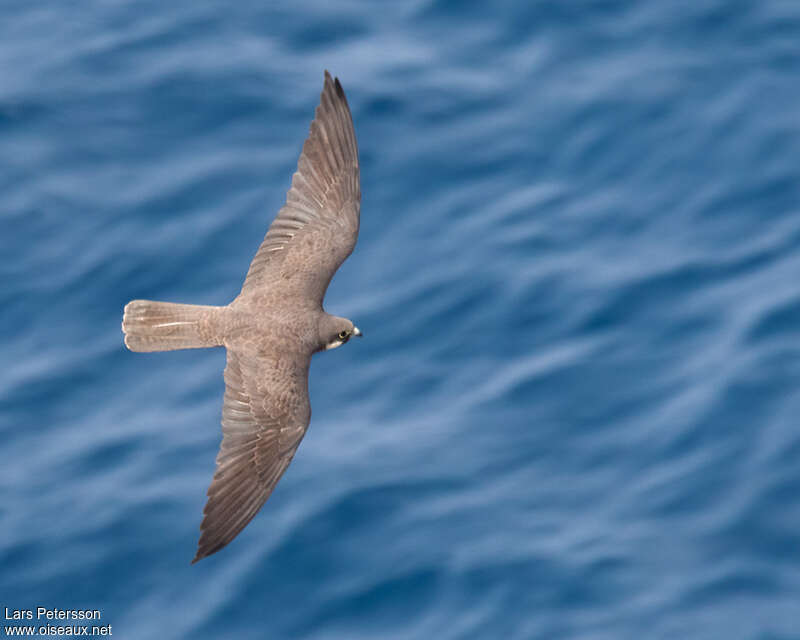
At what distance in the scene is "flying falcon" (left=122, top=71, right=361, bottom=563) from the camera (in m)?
11.2

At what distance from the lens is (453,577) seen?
14.0 m

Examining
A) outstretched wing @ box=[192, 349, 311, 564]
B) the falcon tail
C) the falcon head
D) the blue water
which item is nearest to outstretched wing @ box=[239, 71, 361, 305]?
the falcon head

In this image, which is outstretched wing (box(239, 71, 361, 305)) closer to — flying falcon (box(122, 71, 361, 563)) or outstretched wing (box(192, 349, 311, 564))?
flying falcon (box(122, 71, 361, 563))

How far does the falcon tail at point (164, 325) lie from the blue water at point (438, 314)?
3209mm

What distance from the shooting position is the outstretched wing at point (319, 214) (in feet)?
39.5

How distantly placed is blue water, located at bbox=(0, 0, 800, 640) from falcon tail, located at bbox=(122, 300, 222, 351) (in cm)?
321

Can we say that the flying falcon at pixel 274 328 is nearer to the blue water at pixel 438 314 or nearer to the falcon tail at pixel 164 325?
the falcon tail at pixel 164 325

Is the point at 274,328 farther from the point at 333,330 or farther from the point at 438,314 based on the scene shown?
the point at 438,314

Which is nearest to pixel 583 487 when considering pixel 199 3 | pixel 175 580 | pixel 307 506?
pixel 307 506

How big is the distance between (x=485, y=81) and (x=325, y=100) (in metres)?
6.06

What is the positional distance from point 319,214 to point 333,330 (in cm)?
116

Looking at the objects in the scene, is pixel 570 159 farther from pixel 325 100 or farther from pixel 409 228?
pixel 325 100

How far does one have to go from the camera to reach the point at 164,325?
11.7m

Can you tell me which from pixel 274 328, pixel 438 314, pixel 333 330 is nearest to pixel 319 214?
pixel 333 330
